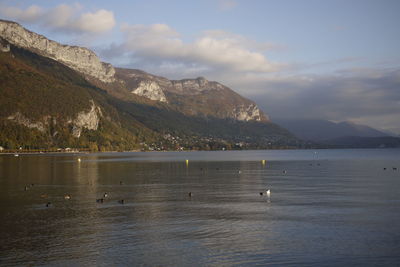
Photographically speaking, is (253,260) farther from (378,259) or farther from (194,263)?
(378,259)

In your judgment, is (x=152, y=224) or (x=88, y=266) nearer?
(x=88, y=266)

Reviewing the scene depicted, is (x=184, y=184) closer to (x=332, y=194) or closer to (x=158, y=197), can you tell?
(x=158, y=197)

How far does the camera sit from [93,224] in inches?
1625

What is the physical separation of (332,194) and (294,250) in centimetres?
3480

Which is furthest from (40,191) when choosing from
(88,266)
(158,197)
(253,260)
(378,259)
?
(378,259)

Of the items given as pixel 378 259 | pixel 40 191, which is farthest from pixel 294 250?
pixel 40 191

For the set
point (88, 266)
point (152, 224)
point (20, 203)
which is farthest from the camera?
point (20, 203)

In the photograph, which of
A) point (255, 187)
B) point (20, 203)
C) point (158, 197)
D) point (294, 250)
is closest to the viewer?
point (294, 250)

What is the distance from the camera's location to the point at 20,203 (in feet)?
181

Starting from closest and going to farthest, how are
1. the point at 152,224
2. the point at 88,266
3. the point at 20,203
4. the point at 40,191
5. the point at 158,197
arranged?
the point at 88,266
the point at 152,224
the point at 20,203
the point at 158,197
the point at 40,191

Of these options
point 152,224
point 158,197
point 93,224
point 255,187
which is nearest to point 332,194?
point 255,187

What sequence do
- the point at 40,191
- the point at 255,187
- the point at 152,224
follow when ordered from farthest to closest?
the point at 255,187 → the point at 40,191 → the point at 152,224

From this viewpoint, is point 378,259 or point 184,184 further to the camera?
point 184,184

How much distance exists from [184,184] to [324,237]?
158ft
